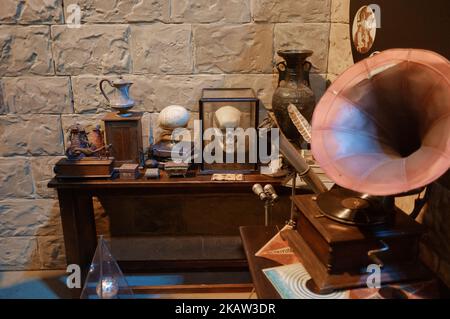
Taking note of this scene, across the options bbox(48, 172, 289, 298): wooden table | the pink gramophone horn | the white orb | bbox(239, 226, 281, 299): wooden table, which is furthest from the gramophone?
the white orb

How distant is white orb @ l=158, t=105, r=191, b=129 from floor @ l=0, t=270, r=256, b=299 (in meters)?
0.87

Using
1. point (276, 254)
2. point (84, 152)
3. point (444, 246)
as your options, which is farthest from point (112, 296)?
point (444, 246)

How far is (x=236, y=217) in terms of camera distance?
2289 millimetres

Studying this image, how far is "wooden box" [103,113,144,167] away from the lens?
5.91 feet

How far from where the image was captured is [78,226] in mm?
1931

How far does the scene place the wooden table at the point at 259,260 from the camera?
3.61ft

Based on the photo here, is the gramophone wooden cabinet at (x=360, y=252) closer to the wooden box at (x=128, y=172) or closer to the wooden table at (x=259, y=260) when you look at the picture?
the wooden table at (x=259, y=260)

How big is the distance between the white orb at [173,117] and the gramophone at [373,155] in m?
0.85

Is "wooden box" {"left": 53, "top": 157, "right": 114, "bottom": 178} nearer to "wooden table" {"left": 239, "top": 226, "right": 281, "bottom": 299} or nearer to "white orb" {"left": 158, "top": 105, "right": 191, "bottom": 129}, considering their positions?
"white orb" {"left": 158, "top": 105, "right": 191, "bottom": 129}

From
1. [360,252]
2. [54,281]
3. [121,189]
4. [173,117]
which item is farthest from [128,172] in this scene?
[360,252]

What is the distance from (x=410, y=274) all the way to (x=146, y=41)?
59.4 inches

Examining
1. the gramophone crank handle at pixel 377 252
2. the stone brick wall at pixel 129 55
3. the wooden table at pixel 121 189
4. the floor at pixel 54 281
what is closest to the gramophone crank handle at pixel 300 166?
the gramophone crank handle at pixel 377 252

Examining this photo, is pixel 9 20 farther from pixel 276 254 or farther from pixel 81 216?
pixel 276 254

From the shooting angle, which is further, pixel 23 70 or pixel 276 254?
pixel 23 70
